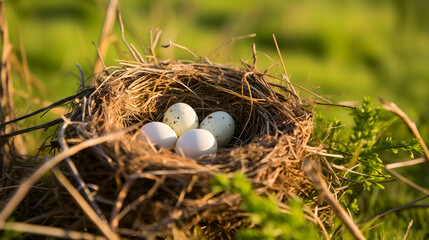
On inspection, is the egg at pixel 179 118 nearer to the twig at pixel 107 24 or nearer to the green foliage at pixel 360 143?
the twig at pixel 107 24

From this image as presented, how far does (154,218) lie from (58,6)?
4.52 metres

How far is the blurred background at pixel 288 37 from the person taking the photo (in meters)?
4.33

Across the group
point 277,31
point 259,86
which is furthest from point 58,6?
point 259,86

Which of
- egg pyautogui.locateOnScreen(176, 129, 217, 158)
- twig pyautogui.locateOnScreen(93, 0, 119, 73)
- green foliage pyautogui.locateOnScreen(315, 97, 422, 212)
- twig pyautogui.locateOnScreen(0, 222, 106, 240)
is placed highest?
twig pyautogui.locateOnScreen(93, 0, 119, 73)

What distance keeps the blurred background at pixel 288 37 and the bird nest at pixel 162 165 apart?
1.81 metres

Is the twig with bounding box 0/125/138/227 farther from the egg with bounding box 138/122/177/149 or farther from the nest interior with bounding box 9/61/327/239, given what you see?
the egg with bounding box 138/122/177/149

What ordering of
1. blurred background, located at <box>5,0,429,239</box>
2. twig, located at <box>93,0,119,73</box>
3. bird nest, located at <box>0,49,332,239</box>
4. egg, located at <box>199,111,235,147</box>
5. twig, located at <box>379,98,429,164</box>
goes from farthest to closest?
blurred background, located at <box>5,0,429,239</box> < twig, located at <box>93,0,119,73</box> < egg, located at <box>199,111,235,147</box> < twig, located at <box>379,98,429,164</box> < bird nest, located at <box>0,49,332,239</box>

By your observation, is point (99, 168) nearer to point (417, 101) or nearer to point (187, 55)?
point (187, 55)

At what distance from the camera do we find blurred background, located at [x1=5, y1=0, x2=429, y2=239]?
4.33 metres

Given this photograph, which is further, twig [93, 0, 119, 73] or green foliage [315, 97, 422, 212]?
twig [93, 0, 119, 73]

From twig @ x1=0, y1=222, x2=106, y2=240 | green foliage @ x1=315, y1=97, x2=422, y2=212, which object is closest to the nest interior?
twig @ x1=0, y1=222, x2=106, y2=240

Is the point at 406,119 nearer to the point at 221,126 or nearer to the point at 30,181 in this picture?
the point at 221,126

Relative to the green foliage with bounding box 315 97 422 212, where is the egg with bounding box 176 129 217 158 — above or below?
above

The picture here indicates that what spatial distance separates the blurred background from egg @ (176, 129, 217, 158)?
2100mm
